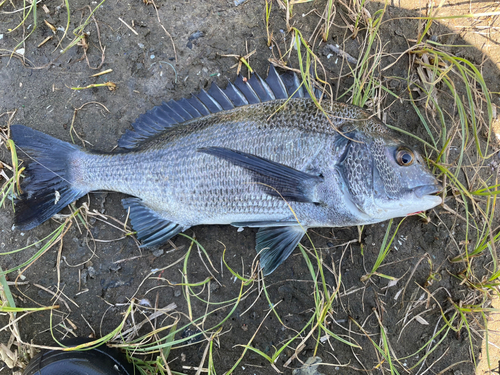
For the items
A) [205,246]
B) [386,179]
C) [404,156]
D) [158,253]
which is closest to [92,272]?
[158,253]

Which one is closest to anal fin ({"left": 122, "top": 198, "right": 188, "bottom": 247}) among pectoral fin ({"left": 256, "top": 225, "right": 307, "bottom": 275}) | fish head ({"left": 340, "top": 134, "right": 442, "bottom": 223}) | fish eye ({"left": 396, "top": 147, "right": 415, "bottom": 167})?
pectoral fin ({"left": 256, "top": 225, "right": 307, "bottom": 275})

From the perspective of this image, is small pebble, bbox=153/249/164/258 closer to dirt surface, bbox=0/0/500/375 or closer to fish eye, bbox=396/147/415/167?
dirt surface, bbox=0/0/500/375

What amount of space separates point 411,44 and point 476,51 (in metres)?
0.63

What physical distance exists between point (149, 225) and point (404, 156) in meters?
1.93

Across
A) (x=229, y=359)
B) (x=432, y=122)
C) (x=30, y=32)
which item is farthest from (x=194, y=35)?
(x=229, y=359)

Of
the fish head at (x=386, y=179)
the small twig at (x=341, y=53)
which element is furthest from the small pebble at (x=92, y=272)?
the small twig at (x=341, y=53)

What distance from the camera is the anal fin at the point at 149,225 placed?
2.55 meters

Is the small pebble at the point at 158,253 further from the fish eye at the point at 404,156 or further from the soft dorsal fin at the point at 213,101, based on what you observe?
the fish eye at the point at 404,156

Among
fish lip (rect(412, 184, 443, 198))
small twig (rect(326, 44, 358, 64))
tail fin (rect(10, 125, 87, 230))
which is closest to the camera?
fish lip (rect(412, 184, 443, 198))

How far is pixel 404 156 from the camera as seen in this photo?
2170 millimetres

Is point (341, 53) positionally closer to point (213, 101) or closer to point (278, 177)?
point (213, 101)

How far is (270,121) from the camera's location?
233 centimetres

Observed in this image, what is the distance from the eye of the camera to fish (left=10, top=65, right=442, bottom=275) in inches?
86.4

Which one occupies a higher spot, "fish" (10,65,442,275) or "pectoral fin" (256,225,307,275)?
"fish" (10,65,442,275)
